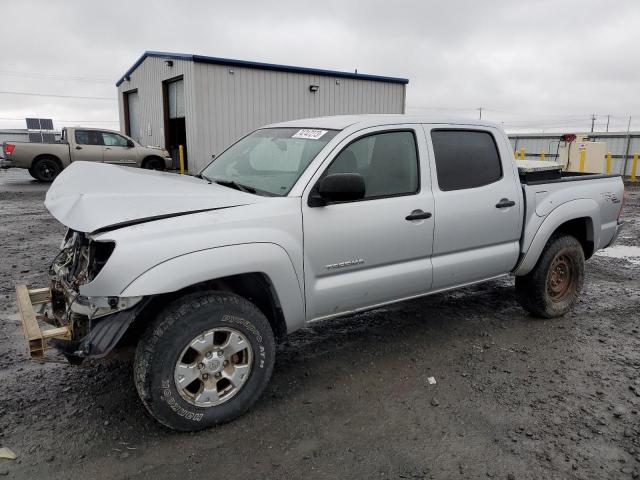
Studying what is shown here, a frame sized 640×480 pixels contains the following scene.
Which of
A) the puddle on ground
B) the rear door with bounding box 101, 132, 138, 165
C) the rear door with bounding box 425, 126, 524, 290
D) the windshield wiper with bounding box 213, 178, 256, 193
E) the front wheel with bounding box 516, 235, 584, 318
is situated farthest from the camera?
the rear door with bounding box 101, 132, 138, 165

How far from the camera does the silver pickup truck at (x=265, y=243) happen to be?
9.11ft

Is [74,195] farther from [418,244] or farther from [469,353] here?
[469,353]

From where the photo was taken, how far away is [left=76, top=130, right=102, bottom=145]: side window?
16.8 metres

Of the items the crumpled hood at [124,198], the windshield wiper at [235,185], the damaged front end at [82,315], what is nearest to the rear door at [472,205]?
the windshield wiper at [235,185]

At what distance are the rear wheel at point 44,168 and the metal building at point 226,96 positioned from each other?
433cm

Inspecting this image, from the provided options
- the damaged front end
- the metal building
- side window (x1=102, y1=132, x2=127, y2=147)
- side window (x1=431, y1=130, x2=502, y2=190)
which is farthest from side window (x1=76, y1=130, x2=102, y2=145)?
side window (x1=431, y1=130, x2=502, y2=190)

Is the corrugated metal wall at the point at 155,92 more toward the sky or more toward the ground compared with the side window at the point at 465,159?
more toward the sky

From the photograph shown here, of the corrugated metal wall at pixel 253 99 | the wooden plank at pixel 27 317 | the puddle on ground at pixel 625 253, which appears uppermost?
the corrugated metal wall at pixel 253 99

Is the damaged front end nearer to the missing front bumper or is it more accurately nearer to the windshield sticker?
the missing front bumper

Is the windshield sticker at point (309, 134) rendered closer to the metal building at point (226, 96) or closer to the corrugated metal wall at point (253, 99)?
the metal building at point (226, 96)

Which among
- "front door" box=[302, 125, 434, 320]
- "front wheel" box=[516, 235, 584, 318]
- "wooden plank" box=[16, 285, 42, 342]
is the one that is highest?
"front door" box=[302, 125, 434, 320]

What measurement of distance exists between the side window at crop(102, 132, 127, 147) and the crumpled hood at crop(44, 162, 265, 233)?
14.7m

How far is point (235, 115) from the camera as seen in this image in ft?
58.0

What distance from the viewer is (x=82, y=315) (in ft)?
9.67
